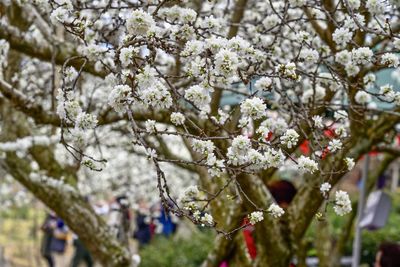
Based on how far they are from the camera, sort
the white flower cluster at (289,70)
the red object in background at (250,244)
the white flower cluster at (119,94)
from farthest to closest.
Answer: the red object in background at (250,244), the white flower cluster at (289,70), the white flower cluster at (119,94)

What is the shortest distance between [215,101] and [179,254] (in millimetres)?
4543

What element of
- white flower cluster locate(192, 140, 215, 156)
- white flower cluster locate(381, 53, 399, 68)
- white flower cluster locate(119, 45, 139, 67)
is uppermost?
white flower cluster locate(381, 53, 399, 68)

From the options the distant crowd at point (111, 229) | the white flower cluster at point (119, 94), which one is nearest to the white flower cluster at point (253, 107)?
the white flower cluster at point (119, 94)

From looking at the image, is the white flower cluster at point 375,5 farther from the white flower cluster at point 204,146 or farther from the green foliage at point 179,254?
the green foliage at point 179,254

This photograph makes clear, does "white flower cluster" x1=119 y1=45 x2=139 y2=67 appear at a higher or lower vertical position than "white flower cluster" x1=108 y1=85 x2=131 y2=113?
higher

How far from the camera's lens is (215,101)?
4801 millimetres

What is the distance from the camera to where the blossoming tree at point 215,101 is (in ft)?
8.13

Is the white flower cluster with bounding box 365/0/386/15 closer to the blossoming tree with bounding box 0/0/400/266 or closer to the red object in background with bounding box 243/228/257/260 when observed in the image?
the blossoming tree with bounding box 0/0/400/266

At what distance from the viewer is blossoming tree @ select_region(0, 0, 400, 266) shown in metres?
2.48

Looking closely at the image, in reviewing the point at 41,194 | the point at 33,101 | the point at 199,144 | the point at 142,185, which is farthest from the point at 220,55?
the point at 142,185

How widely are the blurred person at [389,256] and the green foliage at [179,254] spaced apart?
3.65m

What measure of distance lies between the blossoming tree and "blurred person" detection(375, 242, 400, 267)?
2.58 feet

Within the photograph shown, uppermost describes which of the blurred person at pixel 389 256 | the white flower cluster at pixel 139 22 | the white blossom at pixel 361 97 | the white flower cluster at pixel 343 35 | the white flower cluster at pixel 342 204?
the white blossom at pixel 361 97

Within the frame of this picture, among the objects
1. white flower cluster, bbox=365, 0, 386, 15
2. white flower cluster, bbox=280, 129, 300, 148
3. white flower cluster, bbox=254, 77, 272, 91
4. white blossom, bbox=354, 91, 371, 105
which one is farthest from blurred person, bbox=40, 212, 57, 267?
white flower cluster, bbox=280, 129, 300, 148
